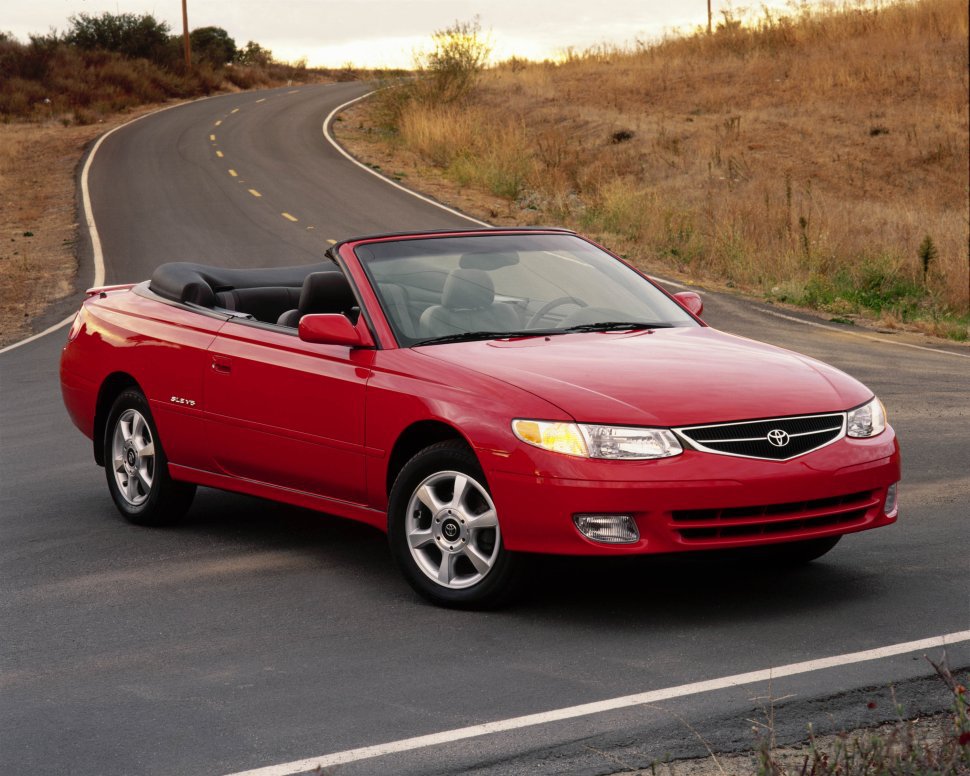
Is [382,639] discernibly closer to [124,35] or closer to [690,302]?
[690,302]

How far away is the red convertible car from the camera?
5781 mm

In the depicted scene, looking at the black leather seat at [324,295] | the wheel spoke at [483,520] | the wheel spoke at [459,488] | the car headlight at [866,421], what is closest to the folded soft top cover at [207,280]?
the black leather seat at [324,295]

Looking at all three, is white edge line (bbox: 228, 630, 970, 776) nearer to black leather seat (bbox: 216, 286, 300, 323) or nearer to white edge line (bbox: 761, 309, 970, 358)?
black leather seat (bbox: 216, 286, 300, 323)

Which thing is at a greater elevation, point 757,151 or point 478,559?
point 478,559

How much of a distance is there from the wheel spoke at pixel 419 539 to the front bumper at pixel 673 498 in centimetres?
46

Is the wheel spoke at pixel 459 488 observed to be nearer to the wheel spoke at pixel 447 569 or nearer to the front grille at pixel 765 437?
the wheel spoke at pixel 447 569

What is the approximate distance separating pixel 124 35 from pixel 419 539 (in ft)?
219

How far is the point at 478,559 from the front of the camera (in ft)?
20.1

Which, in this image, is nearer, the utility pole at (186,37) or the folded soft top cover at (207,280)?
the folded soft top cover at (207,280)

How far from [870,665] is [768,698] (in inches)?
23.6

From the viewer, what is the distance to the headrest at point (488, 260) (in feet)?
24.1

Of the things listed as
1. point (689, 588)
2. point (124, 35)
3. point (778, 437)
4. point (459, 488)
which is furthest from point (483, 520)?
point (124, 35)

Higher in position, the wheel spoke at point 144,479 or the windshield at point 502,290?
the windshield at point 502,290

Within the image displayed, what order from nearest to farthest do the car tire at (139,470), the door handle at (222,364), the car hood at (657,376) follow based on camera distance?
the car hood at (657,376)
the door handle at (222,364)
the car tire at (139,470)
